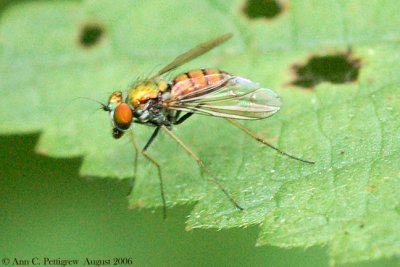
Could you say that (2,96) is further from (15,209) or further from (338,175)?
(338,175)

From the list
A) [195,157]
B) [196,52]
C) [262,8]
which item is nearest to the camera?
[195,157]

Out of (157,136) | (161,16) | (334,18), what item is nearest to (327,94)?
(334,18)

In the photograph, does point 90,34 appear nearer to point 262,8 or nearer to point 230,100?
point 262,8

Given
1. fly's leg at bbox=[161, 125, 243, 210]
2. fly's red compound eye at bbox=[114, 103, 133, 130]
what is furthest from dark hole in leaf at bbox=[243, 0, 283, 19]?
fly's red compound eye at bbox=[114, 103, 133, 130]

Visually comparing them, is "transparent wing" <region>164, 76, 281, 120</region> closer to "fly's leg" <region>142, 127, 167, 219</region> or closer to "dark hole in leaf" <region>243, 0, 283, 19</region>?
"fly's leg" <region>142, 127, 167, 219</region>

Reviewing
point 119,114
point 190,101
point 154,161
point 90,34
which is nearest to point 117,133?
point 119,114

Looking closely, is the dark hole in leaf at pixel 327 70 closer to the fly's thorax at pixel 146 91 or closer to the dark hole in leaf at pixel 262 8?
the dark hole in leaf at pixel 262 8
